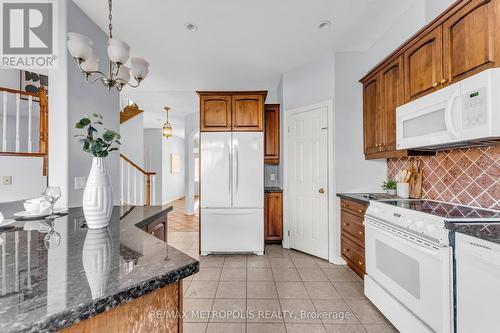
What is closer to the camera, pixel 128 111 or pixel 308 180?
pixel 308 180

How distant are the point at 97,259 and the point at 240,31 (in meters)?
2.68

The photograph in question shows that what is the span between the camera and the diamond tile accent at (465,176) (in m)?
1.71

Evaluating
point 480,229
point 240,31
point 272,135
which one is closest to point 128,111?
point 272,135

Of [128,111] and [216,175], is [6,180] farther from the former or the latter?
[216,175]

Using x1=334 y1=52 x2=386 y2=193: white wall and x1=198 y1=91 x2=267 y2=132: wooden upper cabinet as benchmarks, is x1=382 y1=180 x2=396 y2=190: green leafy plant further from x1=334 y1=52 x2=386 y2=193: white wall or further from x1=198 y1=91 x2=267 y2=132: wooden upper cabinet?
x1=198 y1=91 x2=267 y2=132: wooden upper cabinet

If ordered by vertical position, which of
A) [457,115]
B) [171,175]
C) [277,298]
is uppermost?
[457,115]

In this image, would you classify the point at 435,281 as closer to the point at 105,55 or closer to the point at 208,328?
the point at 208,328

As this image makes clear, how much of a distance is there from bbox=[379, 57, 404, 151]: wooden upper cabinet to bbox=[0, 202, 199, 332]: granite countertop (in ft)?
7.88

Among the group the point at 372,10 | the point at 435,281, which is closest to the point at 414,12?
the point at 372,10

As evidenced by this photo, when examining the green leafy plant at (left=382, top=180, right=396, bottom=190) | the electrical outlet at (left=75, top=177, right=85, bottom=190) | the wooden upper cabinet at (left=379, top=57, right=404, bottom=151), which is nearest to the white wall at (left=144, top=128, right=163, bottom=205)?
the electrical outlet at (left=75, top=177, right=85, bottom=190)

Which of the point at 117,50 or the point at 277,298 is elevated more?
the point at 117,50

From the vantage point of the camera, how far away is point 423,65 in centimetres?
203

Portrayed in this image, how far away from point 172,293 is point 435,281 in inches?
61.4

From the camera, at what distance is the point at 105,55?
2.70 meters
